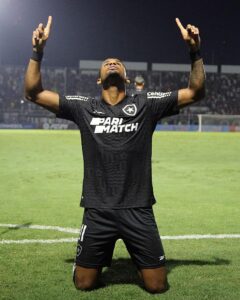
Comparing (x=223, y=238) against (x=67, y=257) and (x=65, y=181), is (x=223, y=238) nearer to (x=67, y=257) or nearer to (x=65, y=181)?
(x=67, y=257)

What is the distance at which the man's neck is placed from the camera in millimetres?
4922

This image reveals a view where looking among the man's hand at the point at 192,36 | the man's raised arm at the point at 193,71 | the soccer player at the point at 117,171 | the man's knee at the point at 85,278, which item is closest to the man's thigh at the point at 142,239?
the soccer player at the point at 117,171

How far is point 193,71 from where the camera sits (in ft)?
15.3

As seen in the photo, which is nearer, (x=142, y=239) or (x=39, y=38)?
(x=39, y=38)

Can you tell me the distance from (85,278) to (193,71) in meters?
2.15

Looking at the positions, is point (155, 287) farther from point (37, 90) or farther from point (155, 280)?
point (37, 90)

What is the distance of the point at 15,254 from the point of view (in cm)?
595

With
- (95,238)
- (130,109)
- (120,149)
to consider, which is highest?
(130,109)

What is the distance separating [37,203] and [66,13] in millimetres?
47838

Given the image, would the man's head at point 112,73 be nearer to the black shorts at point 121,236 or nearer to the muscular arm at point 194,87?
the muscular arm at point 194,87

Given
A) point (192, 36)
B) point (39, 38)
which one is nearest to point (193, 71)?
point (192, 36)

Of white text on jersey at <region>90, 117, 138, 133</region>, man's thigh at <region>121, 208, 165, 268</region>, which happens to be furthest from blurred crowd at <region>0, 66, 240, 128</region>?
man's thigh at <region>121, 208, 165, 268</region>

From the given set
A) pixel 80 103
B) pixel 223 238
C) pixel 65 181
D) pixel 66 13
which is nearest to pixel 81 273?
pixel 80 103

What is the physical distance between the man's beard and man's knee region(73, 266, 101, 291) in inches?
68.4
